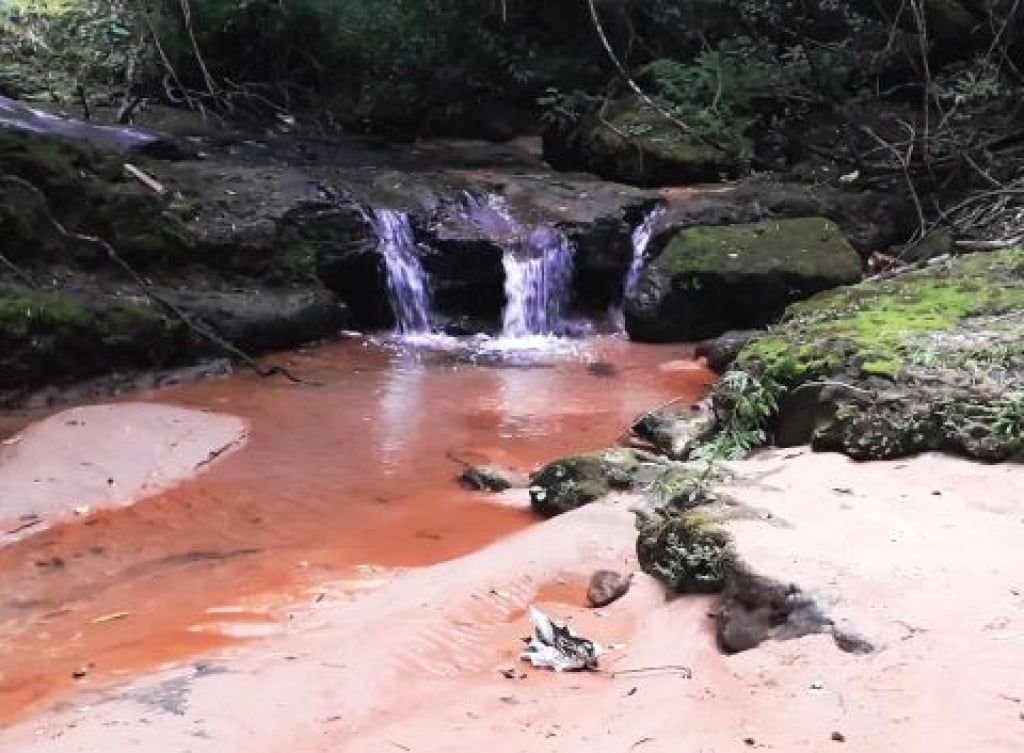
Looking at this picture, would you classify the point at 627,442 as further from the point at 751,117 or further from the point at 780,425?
the point at 751,117

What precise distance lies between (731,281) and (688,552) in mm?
6968

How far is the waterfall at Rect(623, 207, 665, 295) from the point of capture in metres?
11.9

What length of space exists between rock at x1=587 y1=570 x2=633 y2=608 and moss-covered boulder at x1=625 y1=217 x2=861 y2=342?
260 inches

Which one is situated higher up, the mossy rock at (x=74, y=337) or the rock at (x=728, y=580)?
the rock at (x=728, y=580)

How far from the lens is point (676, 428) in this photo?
7.22 m

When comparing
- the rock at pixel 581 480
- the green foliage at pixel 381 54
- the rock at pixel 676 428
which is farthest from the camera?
the green foliage at pixel 381 54

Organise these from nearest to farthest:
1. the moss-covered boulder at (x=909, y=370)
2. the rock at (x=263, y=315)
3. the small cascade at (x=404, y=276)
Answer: the moss-covered boulder at (x=909, y=370) < the rock at (x=263, y=315) < the small cascade at (x=404, y=276)

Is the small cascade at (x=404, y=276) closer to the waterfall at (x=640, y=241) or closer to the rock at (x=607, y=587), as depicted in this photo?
the waterfall at (x=640, y=241)

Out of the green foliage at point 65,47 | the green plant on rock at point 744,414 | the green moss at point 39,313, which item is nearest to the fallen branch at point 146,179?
the green moss at point 39,313

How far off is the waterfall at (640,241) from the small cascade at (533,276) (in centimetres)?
68

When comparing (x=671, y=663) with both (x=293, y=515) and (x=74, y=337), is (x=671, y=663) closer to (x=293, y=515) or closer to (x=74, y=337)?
(x=293, y=515)

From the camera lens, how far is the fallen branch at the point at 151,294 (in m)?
9.03

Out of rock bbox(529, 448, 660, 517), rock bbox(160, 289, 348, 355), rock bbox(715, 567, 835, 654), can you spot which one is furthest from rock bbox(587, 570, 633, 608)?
rock bbox(160, 289, 348, 355)

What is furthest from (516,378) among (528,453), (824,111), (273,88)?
(273,88)
